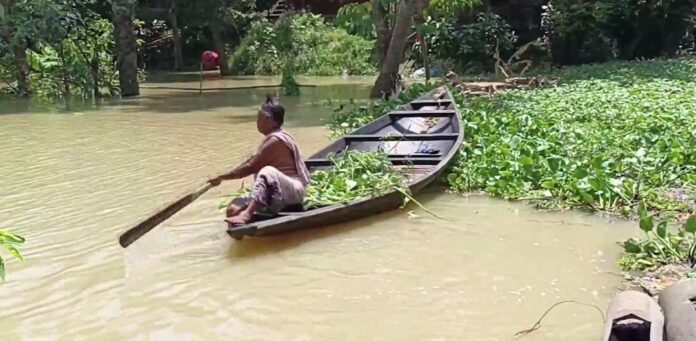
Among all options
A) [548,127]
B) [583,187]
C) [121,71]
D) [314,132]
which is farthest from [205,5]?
[583,187]

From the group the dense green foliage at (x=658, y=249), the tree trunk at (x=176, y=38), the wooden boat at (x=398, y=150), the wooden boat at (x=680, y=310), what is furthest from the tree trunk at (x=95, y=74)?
the wooden boat at (x=680, y=310)

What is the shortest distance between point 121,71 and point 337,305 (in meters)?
14.6

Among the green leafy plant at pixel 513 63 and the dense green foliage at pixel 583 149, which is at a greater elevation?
the green leafy plant at pixel 513 63

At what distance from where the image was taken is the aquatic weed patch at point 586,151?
632cm

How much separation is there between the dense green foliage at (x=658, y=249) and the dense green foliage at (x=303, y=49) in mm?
19783

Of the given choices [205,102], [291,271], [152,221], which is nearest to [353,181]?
[291,271]

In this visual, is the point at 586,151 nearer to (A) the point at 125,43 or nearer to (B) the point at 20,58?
(A) the point at 125,43

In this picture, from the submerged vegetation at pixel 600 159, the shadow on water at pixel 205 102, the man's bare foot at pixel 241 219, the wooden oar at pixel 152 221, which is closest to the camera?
the wooden oar at pixel 152 221

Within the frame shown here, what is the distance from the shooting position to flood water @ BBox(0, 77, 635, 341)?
4.20 m

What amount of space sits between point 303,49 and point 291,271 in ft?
69.0

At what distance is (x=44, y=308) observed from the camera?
4512 millimetres

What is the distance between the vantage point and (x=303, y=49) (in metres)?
25.6

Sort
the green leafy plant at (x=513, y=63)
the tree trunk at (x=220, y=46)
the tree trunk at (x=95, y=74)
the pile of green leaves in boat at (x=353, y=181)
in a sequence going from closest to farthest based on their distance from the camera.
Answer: the pile of green leaves in boat at (x=353, y=181)
the tree trunk at (x=95, y=74)
the green leafy plant at (x=513, y=63)
the tree trunk at (x=220, y=46)

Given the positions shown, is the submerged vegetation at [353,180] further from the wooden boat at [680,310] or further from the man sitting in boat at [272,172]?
the wooden boat at [680,310]
